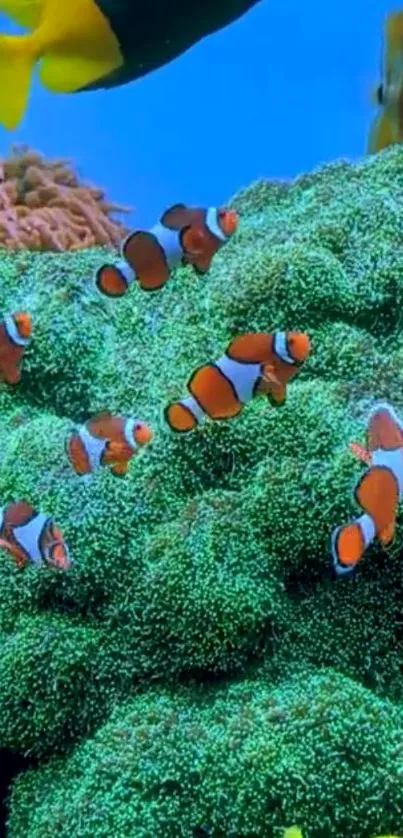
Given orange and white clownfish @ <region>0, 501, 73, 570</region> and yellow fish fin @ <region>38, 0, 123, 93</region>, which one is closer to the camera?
yellow fish fin @ <region>38, 0, 123, 93</region>

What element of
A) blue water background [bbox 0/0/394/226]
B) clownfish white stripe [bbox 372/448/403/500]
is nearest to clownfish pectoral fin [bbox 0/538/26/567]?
clownfish white stripe [bbox 372/448/403/500]

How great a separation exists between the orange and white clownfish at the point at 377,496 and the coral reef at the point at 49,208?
2.06 metres

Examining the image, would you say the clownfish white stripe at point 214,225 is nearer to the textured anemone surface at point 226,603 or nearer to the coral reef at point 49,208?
the textured anemone surface at point 226,603

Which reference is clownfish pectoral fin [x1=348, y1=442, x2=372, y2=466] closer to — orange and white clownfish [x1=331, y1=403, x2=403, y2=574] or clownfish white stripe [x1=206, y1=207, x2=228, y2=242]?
orange and white clownfish [x1=331, y1=403, x2=403, y2=574]

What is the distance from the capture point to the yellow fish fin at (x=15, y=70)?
4.07 ft

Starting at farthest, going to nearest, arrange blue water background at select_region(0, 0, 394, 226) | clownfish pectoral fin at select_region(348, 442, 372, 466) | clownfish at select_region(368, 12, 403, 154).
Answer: blue water background at select_region(0, 0, 394, 226) → clownfish at select_region(368, 12, 403, 154) → clownfish pectoral fin at select_region(348, 442, 372, 466)

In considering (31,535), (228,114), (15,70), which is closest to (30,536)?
(31,535)

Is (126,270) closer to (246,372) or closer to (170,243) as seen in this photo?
(170,243)

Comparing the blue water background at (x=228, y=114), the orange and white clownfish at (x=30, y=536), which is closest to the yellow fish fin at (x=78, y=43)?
the orange and white clownfish at (x=30, y=536)

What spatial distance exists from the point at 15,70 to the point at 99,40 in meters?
0.11

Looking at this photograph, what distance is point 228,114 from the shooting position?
438 cm

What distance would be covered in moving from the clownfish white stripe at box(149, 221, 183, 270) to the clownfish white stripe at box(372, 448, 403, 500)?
590mm

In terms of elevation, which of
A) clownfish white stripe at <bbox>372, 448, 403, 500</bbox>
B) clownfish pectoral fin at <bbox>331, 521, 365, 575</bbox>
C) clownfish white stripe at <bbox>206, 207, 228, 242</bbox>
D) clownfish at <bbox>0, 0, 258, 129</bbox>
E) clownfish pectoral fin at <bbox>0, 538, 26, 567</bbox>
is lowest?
clownfish pectoral fin at <bbox>331, 521, 365, 575</bbox>

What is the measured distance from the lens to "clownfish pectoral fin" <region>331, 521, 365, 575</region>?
1575 mm
